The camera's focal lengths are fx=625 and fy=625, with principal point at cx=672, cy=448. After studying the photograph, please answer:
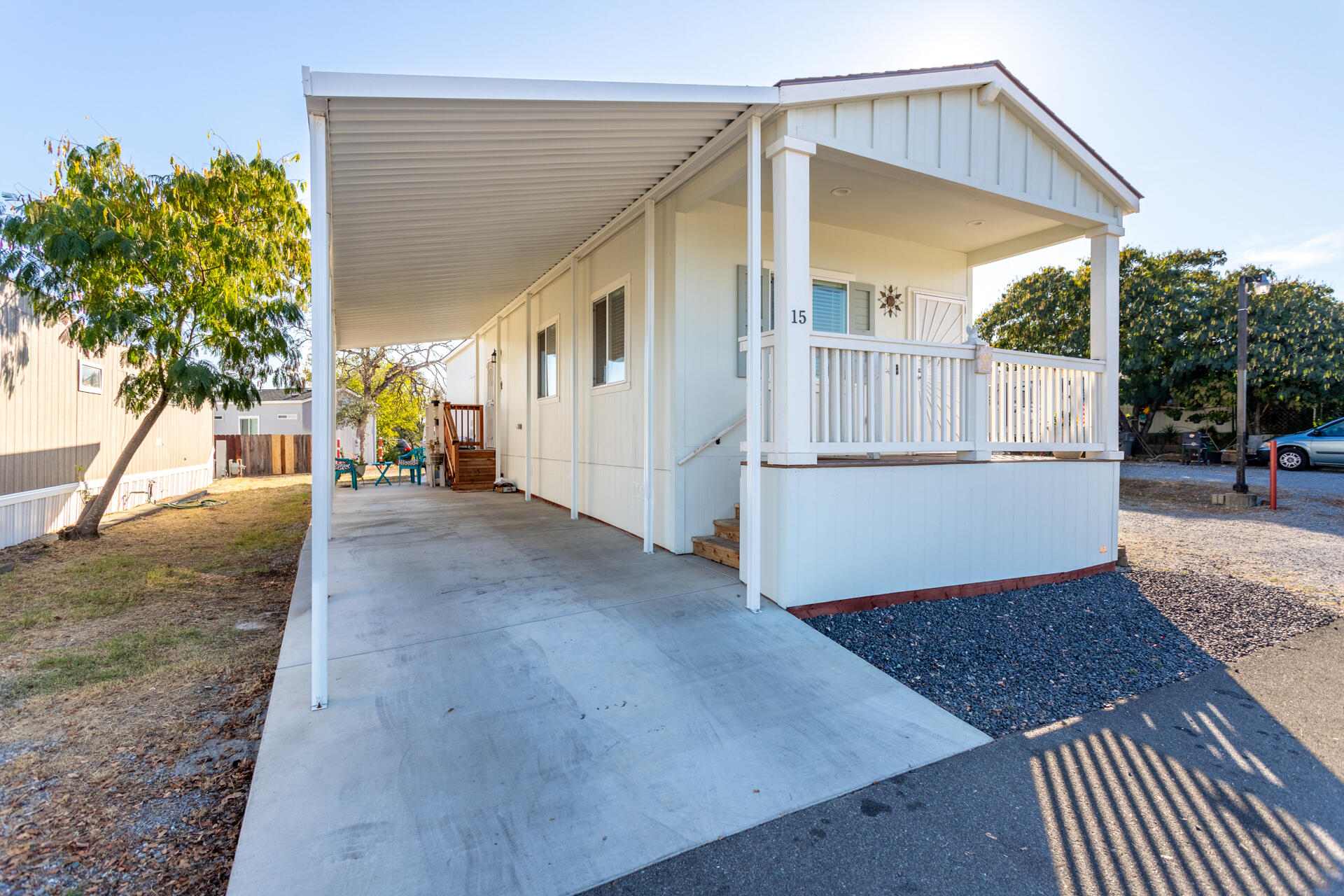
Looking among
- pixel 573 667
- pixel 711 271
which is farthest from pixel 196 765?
pixel 711 271

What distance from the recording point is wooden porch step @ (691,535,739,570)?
496 cm

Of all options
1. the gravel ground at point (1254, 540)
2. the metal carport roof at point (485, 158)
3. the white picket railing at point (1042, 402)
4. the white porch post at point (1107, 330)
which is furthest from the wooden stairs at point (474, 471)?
the gravel ground at point (1254, 540)

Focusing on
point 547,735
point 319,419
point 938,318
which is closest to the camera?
point 547,735

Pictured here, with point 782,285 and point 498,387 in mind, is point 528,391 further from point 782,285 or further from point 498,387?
point 782,285

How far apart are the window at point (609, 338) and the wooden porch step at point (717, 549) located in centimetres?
206

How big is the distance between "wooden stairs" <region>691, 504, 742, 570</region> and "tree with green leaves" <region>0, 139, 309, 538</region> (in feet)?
20.3

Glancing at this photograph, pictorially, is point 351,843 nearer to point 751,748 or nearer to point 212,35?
point 751,748

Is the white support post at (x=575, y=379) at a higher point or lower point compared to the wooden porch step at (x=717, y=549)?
higher

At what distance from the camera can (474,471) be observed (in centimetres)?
1158

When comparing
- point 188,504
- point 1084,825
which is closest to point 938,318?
point 1084,825

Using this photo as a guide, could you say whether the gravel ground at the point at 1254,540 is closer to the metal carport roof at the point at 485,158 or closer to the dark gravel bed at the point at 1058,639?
the dark gravel bed at the point at 1058,639

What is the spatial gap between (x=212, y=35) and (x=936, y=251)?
8793 millimetres

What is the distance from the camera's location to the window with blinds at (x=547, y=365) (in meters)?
8.72

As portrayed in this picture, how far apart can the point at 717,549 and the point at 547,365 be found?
4957mm
